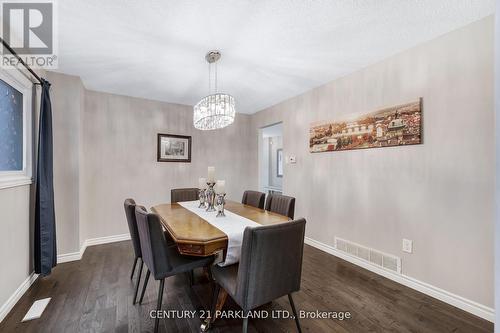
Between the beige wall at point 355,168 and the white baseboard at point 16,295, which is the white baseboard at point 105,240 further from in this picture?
the white baseboard at point 16,295

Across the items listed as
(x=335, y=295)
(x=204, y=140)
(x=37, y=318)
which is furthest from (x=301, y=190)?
(x=37, y=318)

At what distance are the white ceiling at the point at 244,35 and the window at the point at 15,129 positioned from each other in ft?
1.74

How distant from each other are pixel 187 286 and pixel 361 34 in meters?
2.95

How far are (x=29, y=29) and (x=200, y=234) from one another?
2.31 m

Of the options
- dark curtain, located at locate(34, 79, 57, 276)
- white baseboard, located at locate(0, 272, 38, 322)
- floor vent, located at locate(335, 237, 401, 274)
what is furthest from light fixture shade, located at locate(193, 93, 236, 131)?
white baseboard, located at locate(0, 272, 38, 322)

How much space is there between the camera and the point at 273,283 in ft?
4.63

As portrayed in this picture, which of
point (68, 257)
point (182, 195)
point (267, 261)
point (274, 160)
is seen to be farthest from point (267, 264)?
point (274, 160)

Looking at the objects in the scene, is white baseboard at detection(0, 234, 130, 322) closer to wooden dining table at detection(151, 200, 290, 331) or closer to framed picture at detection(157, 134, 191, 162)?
wooden dining table at detection(151, 200, 290, 331)

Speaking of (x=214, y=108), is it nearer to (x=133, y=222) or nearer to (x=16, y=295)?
(x=133, y=222)

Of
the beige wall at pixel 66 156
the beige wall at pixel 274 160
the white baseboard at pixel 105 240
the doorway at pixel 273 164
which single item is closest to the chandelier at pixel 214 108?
the beige wall at pixel 66 156

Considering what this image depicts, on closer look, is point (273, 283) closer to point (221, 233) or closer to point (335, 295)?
point (221, 233)

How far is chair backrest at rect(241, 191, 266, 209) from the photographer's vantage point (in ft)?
9.48

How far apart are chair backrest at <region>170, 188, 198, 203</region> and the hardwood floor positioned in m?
0.98

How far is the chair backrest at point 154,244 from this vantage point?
158 cm
